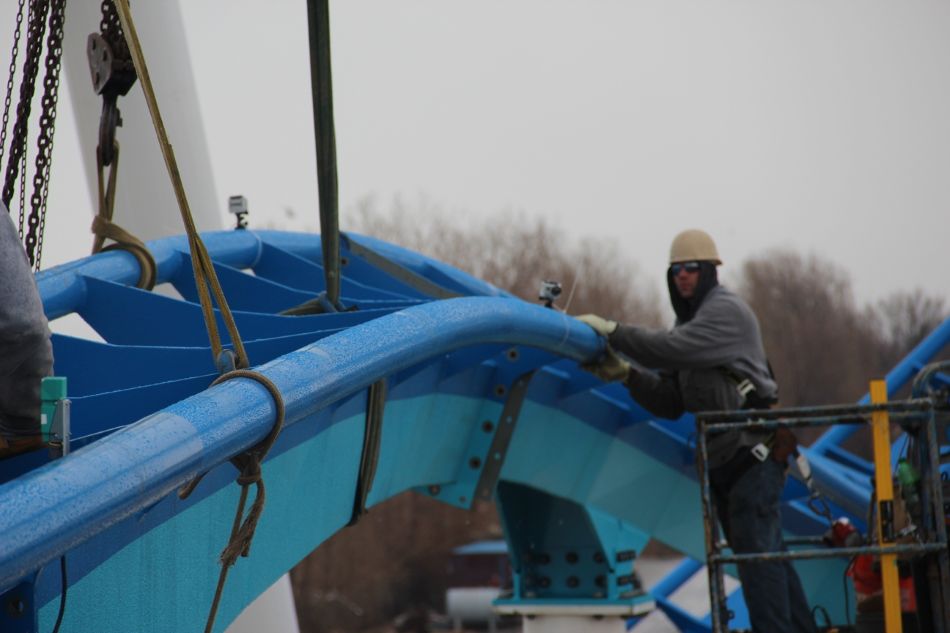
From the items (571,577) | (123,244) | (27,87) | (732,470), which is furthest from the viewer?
(571,577)

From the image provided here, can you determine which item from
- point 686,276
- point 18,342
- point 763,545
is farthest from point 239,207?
point 18,342

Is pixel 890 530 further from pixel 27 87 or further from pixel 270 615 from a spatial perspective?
pixel 270 615

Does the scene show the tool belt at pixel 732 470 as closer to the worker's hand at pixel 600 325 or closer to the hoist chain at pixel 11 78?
the worker's hand at pixel 600 325

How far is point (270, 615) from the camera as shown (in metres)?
8.61

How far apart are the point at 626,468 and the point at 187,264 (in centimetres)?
328

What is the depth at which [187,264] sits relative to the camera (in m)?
6.66

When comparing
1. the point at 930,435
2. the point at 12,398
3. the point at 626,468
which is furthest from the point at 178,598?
the point at 626,468

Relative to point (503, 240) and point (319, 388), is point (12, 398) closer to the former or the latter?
point (319, 388)

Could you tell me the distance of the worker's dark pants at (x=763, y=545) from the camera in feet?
20.7

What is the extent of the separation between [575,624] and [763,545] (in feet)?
8.93

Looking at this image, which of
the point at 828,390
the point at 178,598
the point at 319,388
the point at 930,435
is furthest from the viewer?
the point at 828,390

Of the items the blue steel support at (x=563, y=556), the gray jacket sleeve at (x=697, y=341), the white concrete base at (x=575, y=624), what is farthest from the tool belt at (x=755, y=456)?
the white concrete base at (x=575, y=624)

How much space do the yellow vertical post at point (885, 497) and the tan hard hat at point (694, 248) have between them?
146 centimetres

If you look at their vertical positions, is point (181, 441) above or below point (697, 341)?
above
